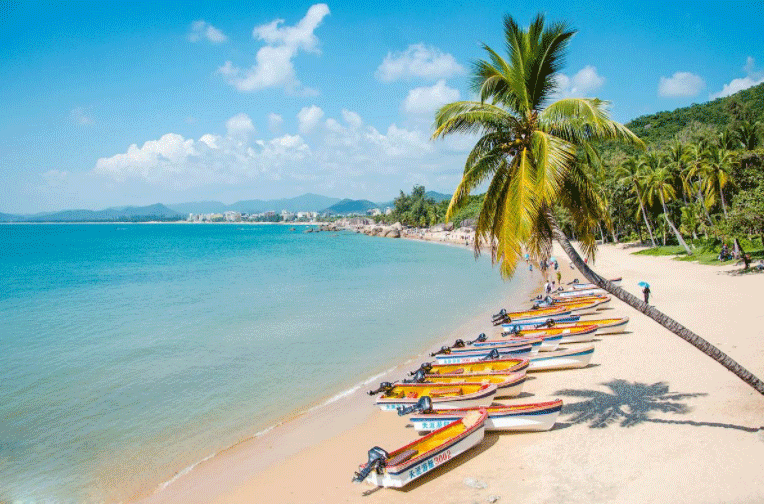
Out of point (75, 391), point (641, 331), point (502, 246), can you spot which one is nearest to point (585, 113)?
point (502, 246)

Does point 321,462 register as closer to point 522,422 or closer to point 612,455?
point 522,422

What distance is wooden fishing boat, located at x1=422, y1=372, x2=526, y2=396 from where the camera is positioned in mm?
11641

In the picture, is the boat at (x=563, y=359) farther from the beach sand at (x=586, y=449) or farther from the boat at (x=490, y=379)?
the boat at (x=490, y=379)

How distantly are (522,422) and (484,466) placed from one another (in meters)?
1.48

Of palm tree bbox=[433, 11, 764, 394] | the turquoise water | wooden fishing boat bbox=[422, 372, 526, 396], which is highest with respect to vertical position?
palm tree bbox=[433, 11, 764, 394]

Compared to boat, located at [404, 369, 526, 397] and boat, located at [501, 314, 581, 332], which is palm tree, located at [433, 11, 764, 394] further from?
boat, located at [501, 314, 581, 332]

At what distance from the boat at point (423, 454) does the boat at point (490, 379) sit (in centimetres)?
183

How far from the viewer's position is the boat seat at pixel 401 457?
8.48 meters

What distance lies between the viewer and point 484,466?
9148 millimetres

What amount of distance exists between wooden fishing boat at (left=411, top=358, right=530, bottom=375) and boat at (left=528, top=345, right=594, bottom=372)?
1.20m

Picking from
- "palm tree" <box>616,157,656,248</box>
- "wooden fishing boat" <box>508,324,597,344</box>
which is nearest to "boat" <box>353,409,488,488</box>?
"wooden fishing boat" <box>508,324,597,344</box>

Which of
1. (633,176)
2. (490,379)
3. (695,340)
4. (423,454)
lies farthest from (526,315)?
(633,176)

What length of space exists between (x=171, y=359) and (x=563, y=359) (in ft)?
50.2

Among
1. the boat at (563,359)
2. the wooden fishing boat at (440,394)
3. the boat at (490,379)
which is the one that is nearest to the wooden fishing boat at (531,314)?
the boat at (563,359)
